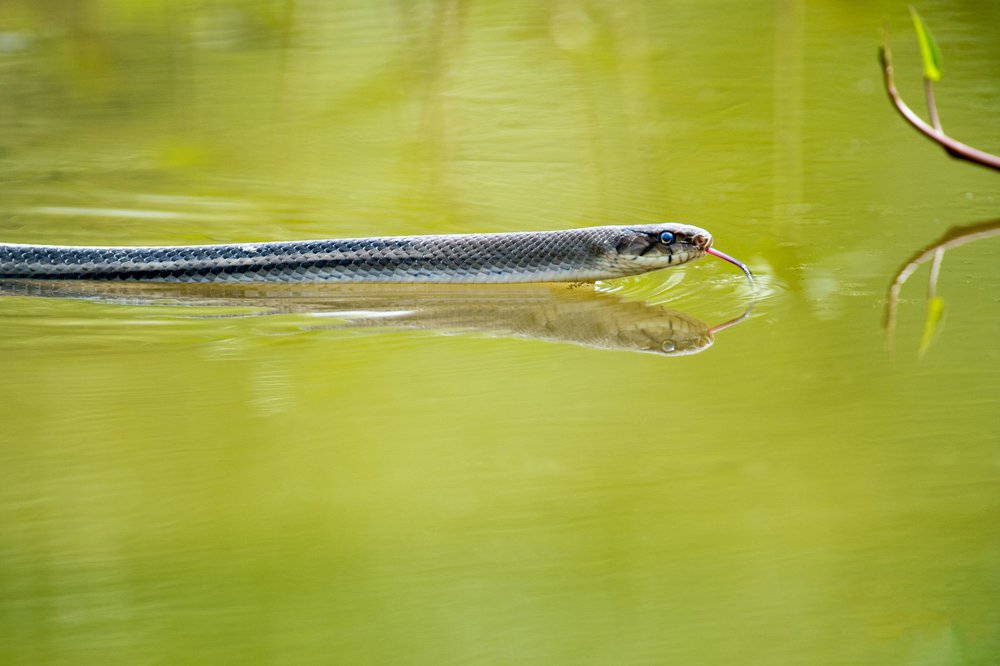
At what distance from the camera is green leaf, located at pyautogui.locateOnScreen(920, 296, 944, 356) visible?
340 centimetres

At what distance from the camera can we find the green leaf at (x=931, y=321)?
3396 millimetres

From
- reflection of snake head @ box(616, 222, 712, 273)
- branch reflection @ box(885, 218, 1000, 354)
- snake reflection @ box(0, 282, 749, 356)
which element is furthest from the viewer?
reflection of snake head @ box(616, 222, 712, 273)

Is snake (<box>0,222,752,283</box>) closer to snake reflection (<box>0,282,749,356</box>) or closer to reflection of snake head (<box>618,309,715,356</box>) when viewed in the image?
snake reflection (<box>0,282,749,356</box>)

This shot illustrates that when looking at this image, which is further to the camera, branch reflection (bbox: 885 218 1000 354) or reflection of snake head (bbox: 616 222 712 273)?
reflection of snake head (bbox: 616 222 712 273)

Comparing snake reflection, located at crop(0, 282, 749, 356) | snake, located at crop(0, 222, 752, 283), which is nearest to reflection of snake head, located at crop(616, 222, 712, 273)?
snake, located at crop(0, 222, 752, 283)

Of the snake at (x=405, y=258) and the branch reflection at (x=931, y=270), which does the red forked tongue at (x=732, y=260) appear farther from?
the branch reflection at (x=931, y=270)

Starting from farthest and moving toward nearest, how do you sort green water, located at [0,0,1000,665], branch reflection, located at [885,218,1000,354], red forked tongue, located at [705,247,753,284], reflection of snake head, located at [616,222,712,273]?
reflection of snake head, located at [616,222,712,273] → red forked tongue, located at [705,247,753,284] → branch reflection, located at [885,218,1000,354] → green water, located at [0,0,1000,665]

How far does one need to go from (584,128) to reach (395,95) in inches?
48.1

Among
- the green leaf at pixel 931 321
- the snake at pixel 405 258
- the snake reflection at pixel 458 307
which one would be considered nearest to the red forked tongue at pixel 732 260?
the snake at pixel 405 258

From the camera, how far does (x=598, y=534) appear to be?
2461 millimetres

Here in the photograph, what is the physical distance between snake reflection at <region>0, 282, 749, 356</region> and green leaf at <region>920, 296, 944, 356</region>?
1.77 ft

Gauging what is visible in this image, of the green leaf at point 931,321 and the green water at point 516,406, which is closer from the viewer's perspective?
the green water at point 516,406

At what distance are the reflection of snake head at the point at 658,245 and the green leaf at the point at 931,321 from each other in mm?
848

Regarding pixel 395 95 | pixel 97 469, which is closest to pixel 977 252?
pixel 97 469
